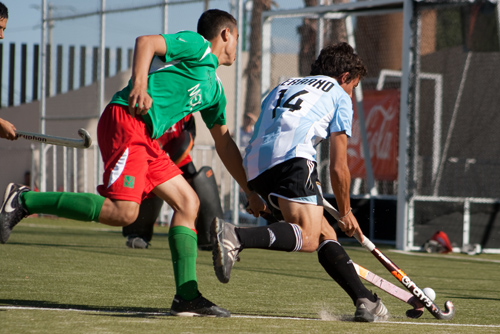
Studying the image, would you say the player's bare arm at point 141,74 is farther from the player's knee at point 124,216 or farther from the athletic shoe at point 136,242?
the athletic shoe at point 136,242

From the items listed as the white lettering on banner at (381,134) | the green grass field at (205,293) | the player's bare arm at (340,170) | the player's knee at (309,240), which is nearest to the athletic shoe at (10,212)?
the green grass field at (205,293)

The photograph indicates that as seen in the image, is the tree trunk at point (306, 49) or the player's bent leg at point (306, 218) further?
the tree trunk at point (306, 49)

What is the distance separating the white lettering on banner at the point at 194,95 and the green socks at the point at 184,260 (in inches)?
27.3

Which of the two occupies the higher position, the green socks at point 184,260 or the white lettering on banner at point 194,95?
the white lettering on banner at point 194,95

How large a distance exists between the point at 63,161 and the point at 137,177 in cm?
1249

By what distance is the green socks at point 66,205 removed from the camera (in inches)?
173

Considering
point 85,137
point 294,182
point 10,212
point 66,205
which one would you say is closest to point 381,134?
point 85,137

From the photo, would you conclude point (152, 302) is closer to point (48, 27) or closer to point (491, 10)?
point (491, 10)

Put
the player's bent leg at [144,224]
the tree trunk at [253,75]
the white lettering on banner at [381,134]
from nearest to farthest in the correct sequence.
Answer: the player's bent leg at [144,224]
the white lettering on banner at [381,134]
the tree trunk at [253,75]

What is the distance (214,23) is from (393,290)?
183cm

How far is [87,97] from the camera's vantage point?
17.3 meters

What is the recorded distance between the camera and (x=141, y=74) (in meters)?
4.07

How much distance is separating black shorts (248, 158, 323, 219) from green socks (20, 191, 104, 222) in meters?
0.92

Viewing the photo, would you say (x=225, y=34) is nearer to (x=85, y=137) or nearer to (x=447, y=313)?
(x=85, y=137)
